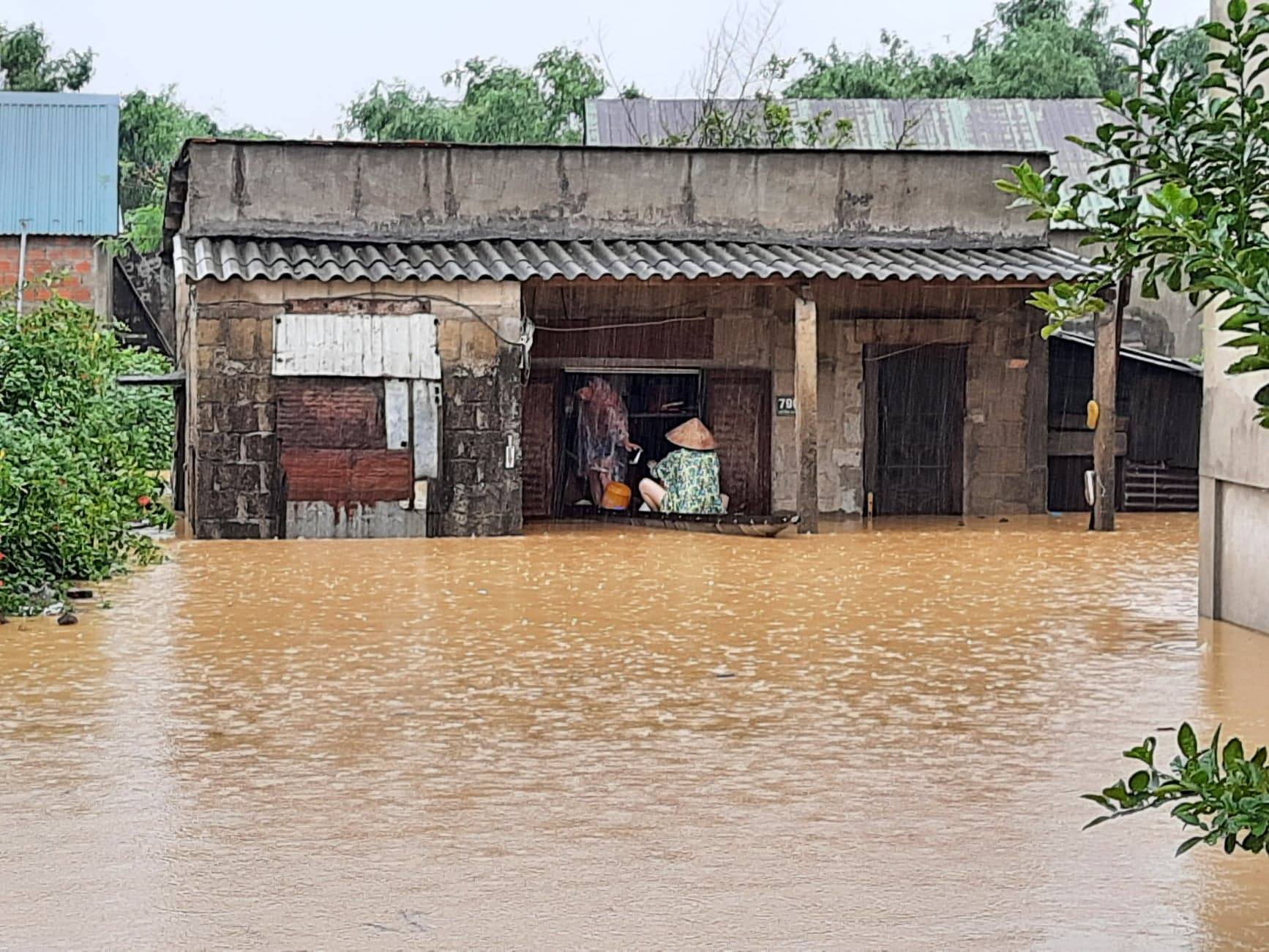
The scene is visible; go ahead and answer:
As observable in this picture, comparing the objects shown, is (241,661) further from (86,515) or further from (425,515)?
(425,515)

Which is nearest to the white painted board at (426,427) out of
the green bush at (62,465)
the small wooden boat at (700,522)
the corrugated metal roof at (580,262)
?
the corrugated metal roof at (580,262)

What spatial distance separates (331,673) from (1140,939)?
17.4ft

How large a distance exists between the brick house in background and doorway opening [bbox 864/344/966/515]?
13.1m

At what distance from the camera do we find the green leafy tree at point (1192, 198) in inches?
→ 136

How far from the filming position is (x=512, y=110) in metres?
42.1

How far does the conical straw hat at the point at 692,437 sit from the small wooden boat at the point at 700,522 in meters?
0.84

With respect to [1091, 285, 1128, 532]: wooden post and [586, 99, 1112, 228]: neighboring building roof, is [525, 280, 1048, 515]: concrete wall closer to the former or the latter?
[1091, 285, 1128, 532]: wooden post

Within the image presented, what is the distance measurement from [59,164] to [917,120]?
1382 cm

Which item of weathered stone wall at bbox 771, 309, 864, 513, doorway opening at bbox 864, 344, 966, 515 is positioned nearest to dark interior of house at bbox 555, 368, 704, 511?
weathered stone wall at bbox 771, 309, 864, 513

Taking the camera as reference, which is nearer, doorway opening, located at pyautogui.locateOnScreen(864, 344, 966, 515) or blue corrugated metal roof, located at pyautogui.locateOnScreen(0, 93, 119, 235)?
doorway opening, located at pyautogui.locateOnScreen(864, 344, 966, 515)

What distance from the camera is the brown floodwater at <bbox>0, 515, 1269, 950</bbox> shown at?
16.3 feet

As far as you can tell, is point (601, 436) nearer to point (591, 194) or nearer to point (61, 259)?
point (591, 194)

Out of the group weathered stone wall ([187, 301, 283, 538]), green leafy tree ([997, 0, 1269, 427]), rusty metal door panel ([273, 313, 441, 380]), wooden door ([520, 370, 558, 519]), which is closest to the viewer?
green leafy tree ([997, 0, 1269, 427])

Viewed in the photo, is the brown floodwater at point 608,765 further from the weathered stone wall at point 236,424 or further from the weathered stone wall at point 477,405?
the weathered stone wall at point 477,405
